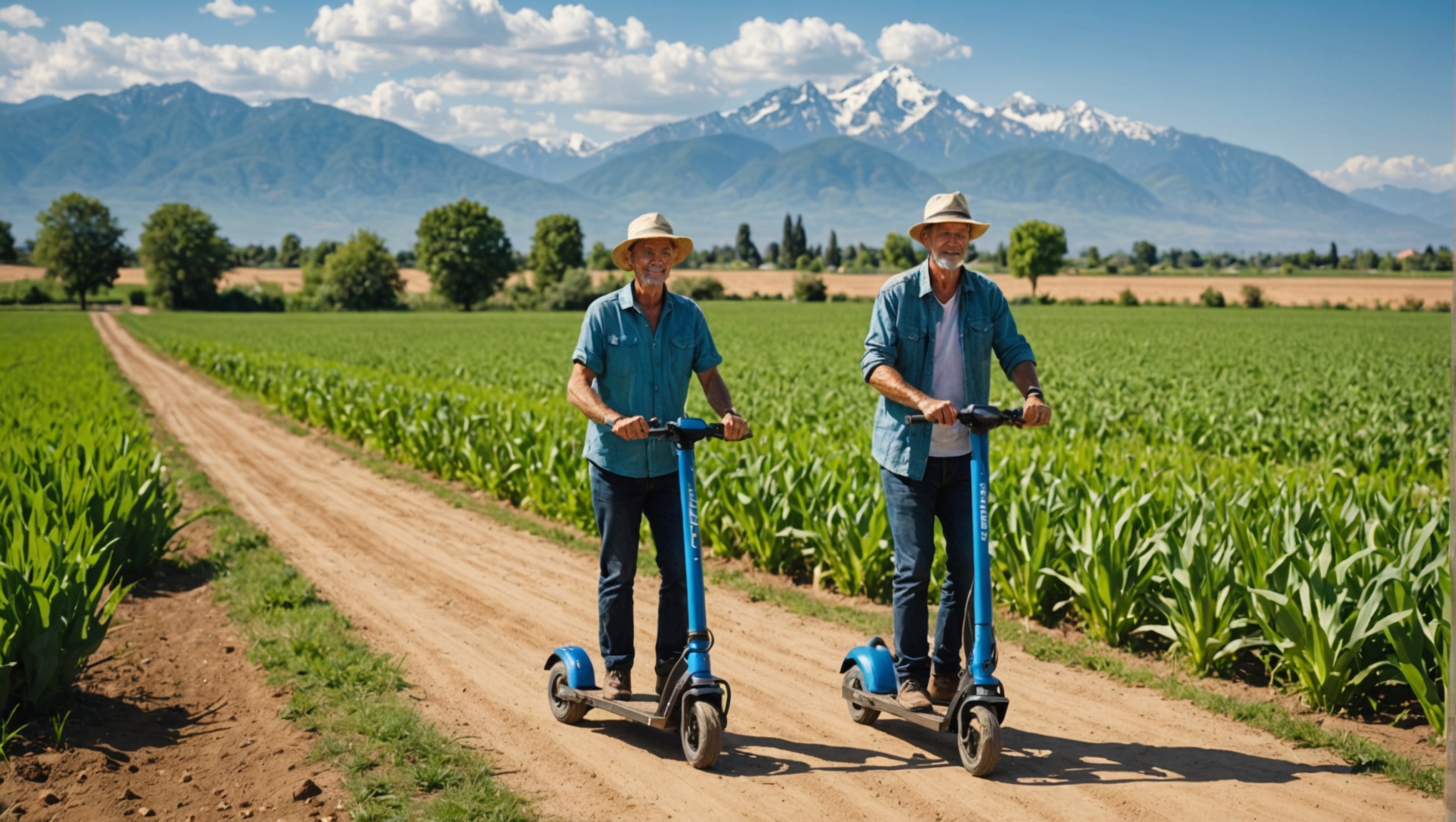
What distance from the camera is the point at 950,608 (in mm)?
5309

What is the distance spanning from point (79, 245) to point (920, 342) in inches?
4970

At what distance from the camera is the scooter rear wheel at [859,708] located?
18.1ft

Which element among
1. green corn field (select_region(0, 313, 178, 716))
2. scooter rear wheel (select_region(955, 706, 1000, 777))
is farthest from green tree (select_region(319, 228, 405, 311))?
scooter rear wheel (select_region(955, 706, 1000, 777))

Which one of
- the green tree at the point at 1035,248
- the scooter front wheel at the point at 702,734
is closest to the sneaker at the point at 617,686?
the scooter front wheel at the point at 702,734

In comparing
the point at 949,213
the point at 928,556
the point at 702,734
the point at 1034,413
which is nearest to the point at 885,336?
the point at 949,213

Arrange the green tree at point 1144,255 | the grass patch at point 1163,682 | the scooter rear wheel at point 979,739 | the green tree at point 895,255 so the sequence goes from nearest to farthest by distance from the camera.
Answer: the scooter rear wheel at point 979,739
the grass patch at point 1163,682
the green tree at point 895,255
the green tree at point 1144,255

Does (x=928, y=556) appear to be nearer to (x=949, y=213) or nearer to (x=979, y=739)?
(x=979, y=739)

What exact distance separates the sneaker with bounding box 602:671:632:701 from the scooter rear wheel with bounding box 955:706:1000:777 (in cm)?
162

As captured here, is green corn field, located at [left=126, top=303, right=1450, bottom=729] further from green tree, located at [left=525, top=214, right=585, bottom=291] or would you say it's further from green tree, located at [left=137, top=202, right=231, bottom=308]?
green tree, located at [left=525, top=214, right=585, bottom=291]

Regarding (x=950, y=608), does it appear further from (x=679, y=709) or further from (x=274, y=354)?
(x=274, y=354)

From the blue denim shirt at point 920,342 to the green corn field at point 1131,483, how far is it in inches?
81.5

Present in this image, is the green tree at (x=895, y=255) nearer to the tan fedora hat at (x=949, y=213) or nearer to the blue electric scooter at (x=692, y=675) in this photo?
the tan fedora hat at (x=949, y=213)

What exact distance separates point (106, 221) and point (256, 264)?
3037 inches

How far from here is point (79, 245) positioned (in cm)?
11088
